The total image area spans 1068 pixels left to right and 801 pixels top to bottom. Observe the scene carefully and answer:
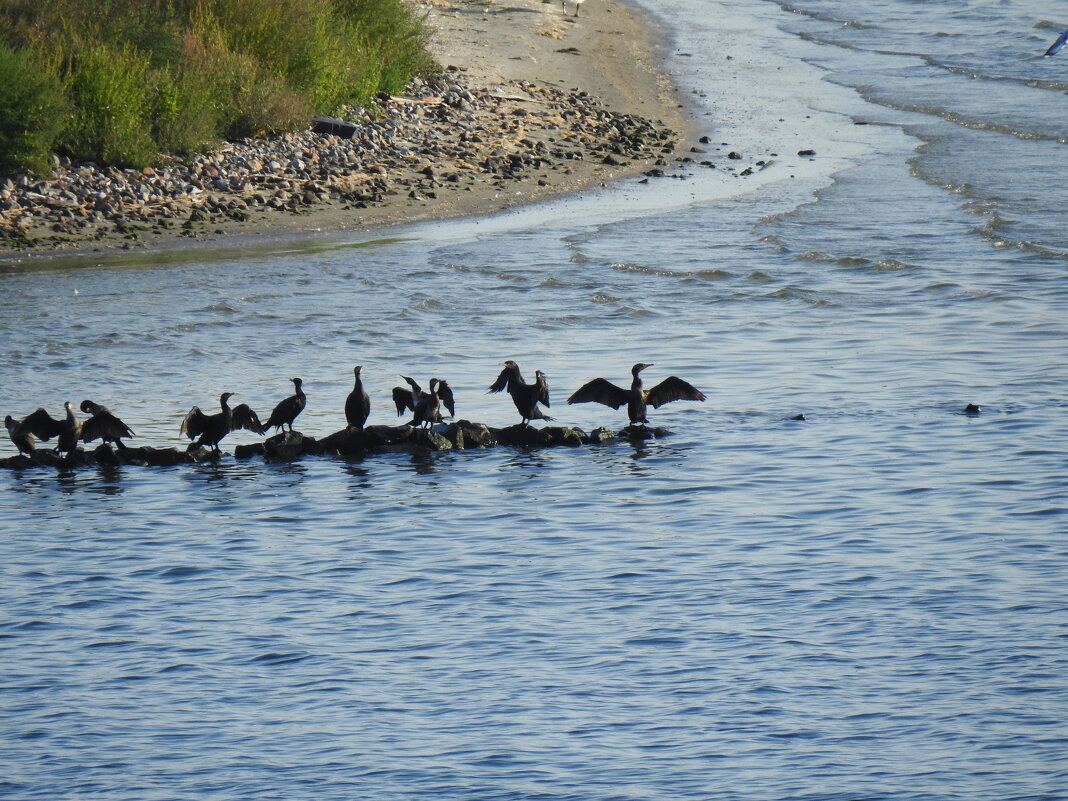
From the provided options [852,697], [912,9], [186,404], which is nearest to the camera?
[852,697]

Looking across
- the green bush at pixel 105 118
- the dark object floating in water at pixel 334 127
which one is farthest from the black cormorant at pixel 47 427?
the dark object floating in water at pixel 334 127

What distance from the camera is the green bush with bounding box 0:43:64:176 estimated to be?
2331 centimetres

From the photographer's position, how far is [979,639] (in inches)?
373

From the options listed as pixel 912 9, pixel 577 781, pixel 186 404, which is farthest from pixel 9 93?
pixel 912 9

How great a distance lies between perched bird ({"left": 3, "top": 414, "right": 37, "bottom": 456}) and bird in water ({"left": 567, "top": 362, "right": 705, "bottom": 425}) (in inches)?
189

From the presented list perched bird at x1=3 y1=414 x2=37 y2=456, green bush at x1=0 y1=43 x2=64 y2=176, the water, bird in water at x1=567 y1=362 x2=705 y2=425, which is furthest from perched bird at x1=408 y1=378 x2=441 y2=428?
green bush at x1=0 y1=43 x2=64 y2=176

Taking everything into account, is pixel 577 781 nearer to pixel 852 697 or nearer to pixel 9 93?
pixel 852 697

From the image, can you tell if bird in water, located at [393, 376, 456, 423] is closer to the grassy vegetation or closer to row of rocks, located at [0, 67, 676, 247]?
row of rocks, located at [0, 67, 676, 247]

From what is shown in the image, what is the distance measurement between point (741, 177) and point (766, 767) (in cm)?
2388

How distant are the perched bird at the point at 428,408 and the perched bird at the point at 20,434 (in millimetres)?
3346

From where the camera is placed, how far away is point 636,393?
14.1m

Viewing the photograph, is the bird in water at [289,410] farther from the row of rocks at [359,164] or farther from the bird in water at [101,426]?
the row of rocks at [359,164]

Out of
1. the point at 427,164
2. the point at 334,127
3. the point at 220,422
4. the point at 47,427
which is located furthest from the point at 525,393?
the point at 334,127

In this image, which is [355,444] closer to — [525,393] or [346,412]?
[346,412]
